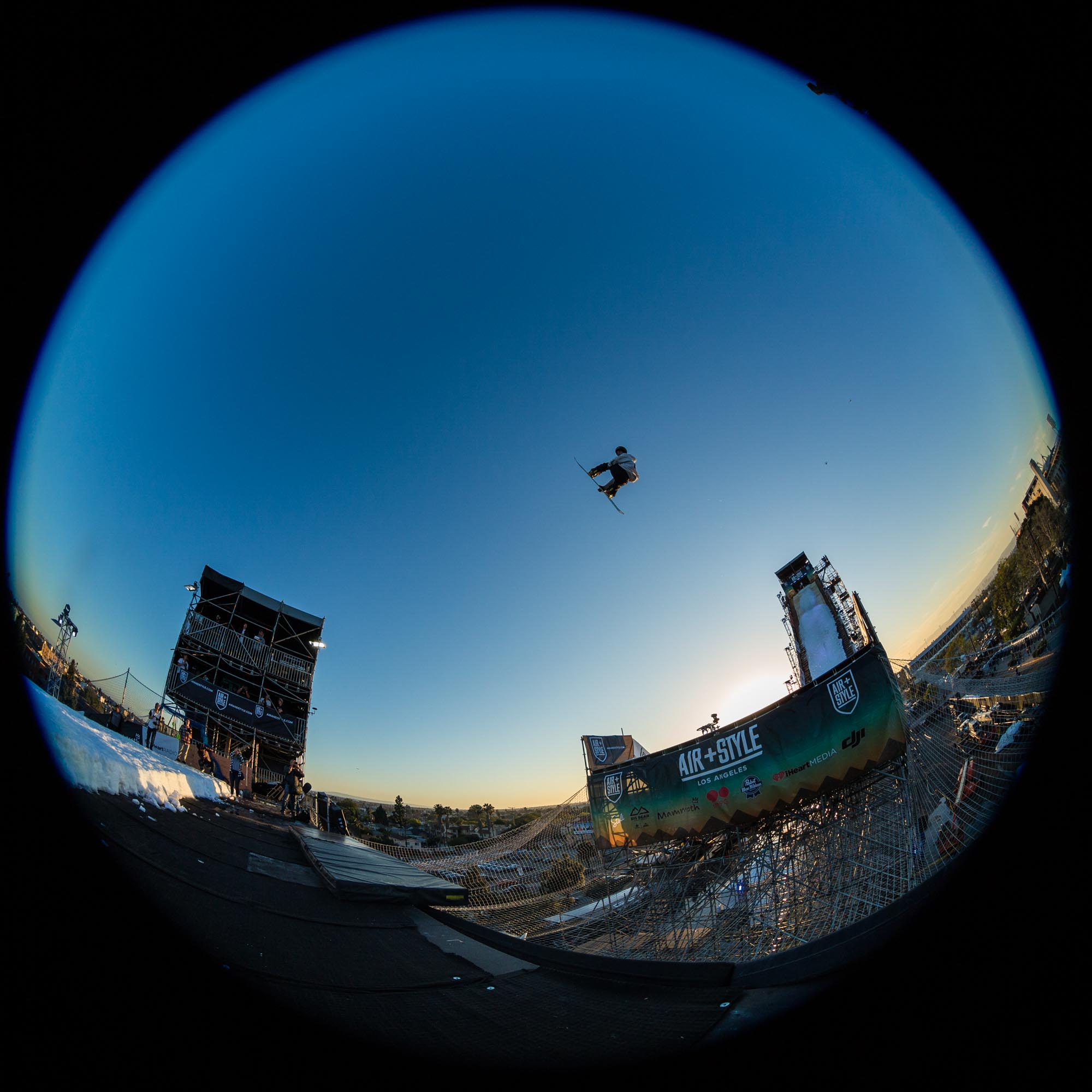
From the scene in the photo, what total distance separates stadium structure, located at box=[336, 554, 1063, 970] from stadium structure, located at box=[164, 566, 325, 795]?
3.08 meters

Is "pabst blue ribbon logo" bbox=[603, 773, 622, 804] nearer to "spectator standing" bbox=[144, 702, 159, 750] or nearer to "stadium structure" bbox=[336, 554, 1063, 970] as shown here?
"stadium structure" bbox=[336, 554, 1063, 970]

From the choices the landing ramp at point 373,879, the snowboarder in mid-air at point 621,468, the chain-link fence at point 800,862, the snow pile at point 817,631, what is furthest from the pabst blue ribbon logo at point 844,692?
the snow pile at point 817,631

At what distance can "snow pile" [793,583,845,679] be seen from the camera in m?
13.8

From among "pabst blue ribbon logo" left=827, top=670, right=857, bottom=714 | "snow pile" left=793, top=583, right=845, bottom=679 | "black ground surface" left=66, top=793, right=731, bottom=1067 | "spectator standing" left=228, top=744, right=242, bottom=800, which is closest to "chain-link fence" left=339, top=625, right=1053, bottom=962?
"pabst blue ribbon logo" left=827, top=670, right=857, bottom=714

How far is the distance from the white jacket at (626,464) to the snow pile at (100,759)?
5.81 m

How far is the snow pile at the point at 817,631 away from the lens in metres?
13.8

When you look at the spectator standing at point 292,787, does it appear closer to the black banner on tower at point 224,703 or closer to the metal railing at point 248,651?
the black banner on tower at point 224,703

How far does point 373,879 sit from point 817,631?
16.2m

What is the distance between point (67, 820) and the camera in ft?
3.95

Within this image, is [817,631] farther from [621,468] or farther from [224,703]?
[224,703]

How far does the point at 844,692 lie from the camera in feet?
19.5

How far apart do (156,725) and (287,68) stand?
14.8 feet

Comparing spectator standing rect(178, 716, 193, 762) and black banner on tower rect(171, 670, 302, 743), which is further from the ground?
black banner on tower rect(171, 670, 302, 743)

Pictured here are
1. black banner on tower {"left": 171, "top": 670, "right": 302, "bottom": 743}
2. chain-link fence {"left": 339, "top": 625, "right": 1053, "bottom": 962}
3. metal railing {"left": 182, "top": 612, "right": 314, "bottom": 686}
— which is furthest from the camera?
black banner on tower {"left": 171, "top": 670, "right": 302, "bottom": 743}
